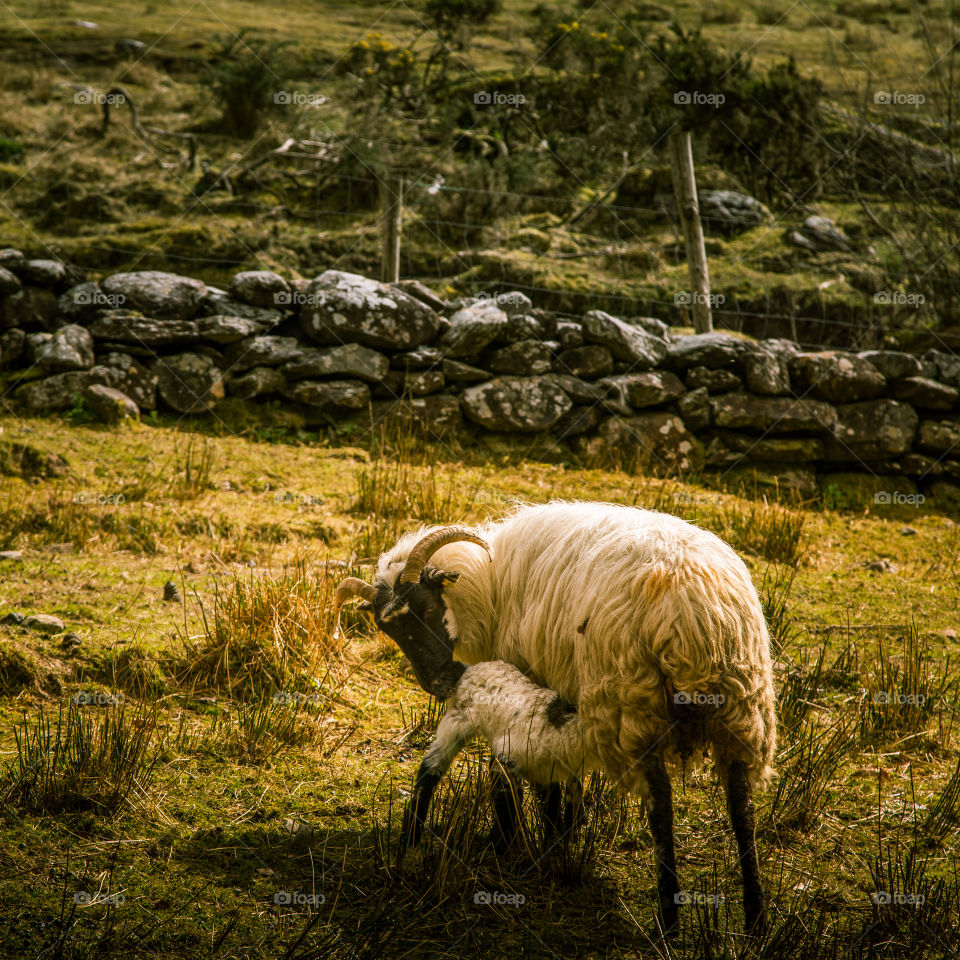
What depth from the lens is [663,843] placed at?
2.59 metres

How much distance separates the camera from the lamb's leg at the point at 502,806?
2.98 m

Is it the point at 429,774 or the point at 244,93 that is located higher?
the point at 244,93

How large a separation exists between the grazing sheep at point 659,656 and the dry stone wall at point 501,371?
489 cm

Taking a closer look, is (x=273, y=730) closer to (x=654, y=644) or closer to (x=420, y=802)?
(x=420, y=802)

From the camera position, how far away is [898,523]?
25.0 ft

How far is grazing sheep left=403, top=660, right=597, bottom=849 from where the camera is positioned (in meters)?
2.84

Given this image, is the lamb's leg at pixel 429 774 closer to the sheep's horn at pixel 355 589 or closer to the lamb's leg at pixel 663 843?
the sheep's horn at pixel 355 589

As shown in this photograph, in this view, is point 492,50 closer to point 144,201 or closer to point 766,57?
point 766,57

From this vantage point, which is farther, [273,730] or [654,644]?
[273,730]

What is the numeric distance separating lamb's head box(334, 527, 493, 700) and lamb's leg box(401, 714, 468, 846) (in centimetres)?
18

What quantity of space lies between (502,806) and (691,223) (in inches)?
280

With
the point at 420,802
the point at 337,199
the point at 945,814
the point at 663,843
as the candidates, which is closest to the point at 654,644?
the point at 663,843

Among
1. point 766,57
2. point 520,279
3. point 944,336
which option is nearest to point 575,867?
point 520,279

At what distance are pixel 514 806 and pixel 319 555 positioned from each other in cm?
273
